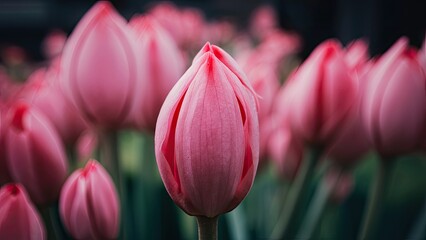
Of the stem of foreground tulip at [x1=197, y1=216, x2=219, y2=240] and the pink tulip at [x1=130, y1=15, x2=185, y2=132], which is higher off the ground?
the pink tulip at [x1=130, y1=15, x2=185, y2=132]

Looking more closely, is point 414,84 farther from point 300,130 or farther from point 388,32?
point 388,32

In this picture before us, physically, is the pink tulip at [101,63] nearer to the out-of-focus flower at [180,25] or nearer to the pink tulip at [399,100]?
Result: the pink tulip at [399,100]

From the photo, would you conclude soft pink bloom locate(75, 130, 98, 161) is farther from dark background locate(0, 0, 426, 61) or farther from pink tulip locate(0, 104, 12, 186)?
dark background locate(0, 0, 426, 61)

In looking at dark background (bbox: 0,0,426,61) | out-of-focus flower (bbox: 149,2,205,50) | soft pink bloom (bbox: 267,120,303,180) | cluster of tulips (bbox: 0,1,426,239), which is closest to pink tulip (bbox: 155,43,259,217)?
cluster of tulips (bbox: 0,1,426,239)

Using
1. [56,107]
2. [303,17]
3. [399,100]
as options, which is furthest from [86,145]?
[303,17]

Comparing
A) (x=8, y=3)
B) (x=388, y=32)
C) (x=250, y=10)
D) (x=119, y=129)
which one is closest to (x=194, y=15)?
(x=388, y=32)

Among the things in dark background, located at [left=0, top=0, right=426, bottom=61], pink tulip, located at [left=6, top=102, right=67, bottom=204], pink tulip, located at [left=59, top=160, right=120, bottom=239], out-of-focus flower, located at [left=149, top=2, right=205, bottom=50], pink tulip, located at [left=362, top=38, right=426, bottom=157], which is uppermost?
dark background, located at [left=0, top=0, right=426, bottom=61]
